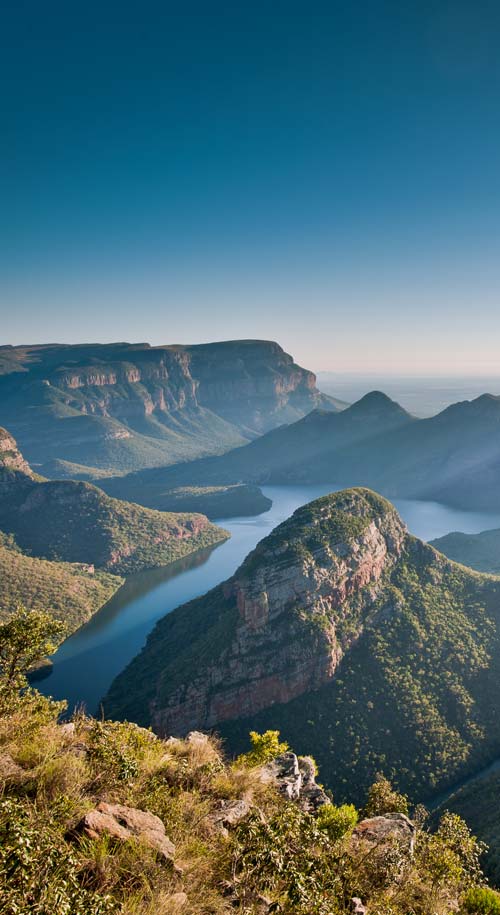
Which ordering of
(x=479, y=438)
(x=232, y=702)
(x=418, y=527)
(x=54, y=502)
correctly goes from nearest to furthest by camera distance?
1. (x=232, y=702)
2. (x=54, y=502)
3. (x=418, y=527)
4. (x=479, y=438)

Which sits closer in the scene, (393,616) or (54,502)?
(393,616)

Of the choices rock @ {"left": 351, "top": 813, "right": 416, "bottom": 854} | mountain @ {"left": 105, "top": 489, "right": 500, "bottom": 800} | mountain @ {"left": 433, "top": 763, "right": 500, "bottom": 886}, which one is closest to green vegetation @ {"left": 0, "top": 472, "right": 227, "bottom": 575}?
mountain @ {"left": 105, "top": 489, "right": 500, "bottom": 800}

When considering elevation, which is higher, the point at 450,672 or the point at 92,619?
the point at 450,672

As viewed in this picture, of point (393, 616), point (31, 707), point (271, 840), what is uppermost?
point (271, 840)

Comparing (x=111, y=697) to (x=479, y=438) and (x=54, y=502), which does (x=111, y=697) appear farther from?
(x=479, y=438)

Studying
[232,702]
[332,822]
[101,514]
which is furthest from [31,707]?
[101,514]

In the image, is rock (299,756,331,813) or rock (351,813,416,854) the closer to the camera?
rock (351,813,416,854)

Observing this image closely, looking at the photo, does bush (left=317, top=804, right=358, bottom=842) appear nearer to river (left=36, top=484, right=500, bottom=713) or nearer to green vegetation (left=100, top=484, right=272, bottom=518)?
river (left=36, top=484, right=500, bottom=713)

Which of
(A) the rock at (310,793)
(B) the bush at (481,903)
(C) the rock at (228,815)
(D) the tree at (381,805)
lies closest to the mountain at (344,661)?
(D) the tree at (381,805)
